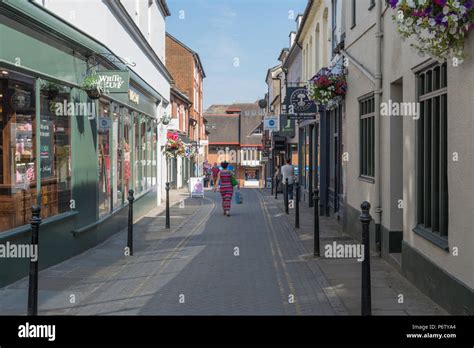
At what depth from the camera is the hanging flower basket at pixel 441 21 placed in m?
5.27

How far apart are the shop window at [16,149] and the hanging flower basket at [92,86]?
87.0 inches

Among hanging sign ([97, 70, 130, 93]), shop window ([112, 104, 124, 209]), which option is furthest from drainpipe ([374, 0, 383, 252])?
shop window ([112, 104, 124, 209])

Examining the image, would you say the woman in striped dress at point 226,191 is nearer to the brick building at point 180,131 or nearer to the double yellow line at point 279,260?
the double yellow line at point 279,260

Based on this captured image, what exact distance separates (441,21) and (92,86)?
7.25 meters

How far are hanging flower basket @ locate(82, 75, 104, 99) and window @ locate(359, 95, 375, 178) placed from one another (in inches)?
202

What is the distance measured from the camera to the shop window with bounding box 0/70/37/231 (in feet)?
26.6

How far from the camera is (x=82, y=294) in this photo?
773 cm

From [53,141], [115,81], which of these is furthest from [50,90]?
[115,81]

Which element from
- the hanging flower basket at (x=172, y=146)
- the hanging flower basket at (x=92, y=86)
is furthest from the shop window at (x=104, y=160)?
the hanging flower basket at (x=172, y=146)

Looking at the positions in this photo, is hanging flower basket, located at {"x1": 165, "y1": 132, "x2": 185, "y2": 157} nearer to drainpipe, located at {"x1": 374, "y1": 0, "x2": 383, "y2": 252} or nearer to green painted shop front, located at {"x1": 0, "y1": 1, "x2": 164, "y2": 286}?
green painted shop front, located at {"x1": 0, "y1": 1, "x2": 164, "y2": 286}

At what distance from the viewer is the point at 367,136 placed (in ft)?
38.7

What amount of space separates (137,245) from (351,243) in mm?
4317

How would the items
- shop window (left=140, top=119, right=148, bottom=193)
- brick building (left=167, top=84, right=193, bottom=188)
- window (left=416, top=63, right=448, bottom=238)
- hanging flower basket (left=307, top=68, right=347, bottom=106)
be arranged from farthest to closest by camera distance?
brick building (left=167, top=84, right=193, bottom=188)
shop window (left=140, top=119, right=148, bottom=193)
hanging flower basket (left=307, top=68, right=347, bottom=106)
window (left=416, top=63, right=448, bottom=238)
